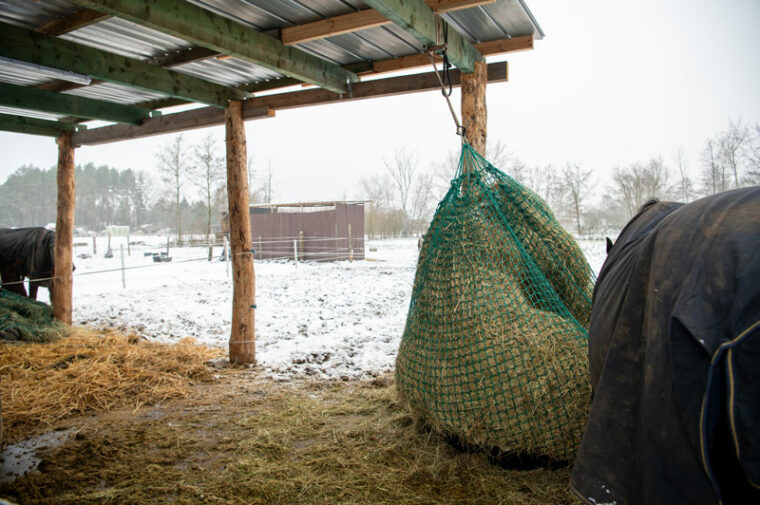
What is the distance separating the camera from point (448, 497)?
2248mm

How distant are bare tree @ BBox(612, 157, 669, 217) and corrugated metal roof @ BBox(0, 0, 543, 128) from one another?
37.5ft

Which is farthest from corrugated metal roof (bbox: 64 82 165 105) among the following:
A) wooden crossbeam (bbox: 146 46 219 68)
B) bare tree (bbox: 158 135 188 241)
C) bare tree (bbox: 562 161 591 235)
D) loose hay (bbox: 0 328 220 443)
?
bare tree (bbox: 158 135 188 241)

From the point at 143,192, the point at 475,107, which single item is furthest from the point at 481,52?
the point at 143,192

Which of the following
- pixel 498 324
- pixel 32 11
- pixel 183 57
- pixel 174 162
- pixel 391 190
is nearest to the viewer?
pixel 498 324

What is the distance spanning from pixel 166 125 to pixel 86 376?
2972 mm

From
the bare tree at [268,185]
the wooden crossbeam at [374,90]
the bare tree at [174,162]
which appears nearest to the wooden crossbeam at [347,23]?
the wooden crossbeam at [374,90]

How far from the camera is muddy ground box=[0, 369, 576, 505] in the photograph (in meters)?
2.33

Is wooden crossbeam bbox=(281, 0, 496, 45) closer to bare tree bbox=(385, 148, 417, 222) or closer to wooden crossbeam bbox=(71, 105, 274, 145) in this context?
wooden crossbeam bbox=(71, 105, 274, 145)

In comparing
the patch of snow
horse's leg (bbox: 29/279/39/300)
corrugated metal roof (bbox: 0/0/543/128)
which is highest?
corrugated metal roof (bbox: 0/0/543/128)

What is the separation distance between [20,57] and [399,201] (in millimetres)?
28939

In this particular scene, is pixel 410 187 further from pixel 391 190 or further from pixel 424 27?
pixel 424 27

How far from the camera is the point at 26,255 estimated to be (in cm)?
711

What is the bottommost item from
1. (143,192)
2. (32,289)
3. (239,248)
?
(32,289)

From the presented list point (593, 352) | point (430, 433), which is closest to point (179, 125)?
point (430, 433)
